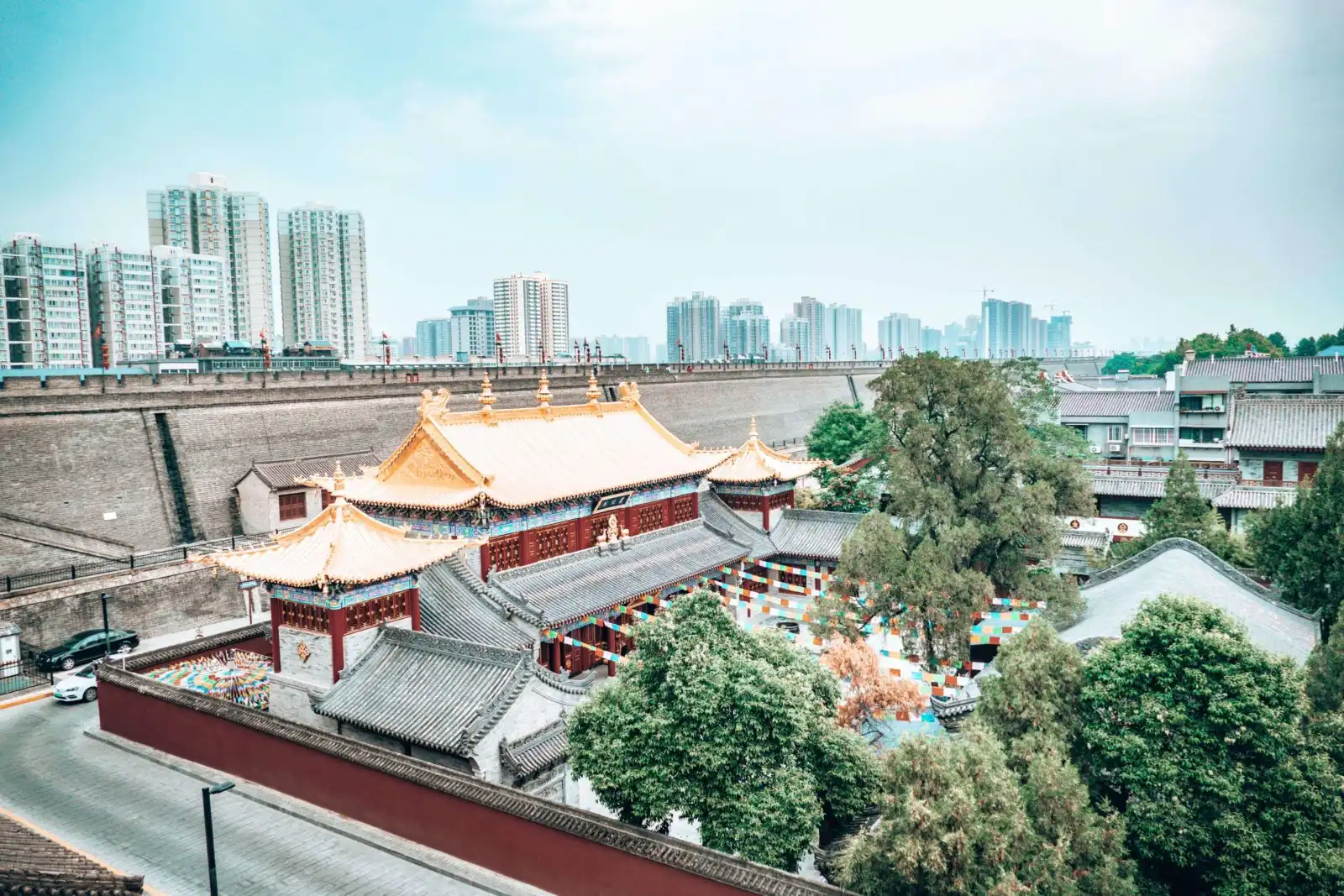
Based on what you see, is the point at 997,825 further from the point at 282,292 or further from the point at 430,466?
the point at 282,292

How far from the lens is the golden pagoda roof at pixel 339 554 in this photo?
15.8 metres

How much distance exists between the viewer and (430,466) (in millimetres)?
20672

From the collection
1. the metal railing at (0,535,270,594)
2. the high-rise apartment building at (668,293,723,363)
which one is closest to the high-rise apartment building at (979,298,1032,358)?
the high-rise apartment building at (668,293,723,363)

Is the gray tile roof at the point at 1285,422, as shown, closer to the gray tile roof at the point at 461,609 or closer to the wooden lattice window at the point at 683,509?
the wooden lattice window at the point at 683,509

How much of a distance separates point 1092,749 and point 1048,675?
0.98 meters

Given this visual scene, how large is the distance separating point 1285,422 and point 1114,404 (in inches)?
534

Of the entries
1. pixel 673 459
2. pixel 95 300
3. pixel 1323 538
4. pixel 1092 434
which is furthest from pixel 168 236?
pixel 1323 538

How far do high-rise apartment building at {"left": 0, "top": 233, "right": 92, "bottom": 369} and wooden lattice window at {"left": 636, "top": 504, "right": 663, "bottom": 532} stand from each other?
49597 millimetres

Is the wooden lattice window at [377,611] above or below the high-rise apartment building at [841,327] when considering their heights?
below

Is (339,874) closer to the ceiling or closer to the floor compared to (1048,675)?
closer to the floor

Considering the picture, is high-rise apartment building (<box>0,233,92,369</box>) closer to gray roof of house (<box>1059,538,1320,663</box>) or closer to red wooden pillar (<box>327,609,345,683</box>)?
red wooden pillar (<box>327,609,345,683</box>)

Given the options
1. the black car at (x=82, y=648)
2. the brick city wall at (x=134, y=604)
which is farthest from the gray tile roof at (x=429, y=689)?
the brick city wall at (x=134, y=604)

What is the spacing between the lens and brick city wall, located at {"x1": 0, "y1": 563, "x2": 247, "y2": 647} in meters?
22.4

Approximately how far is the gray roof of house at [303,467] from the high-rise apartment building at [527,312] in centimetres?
5314
